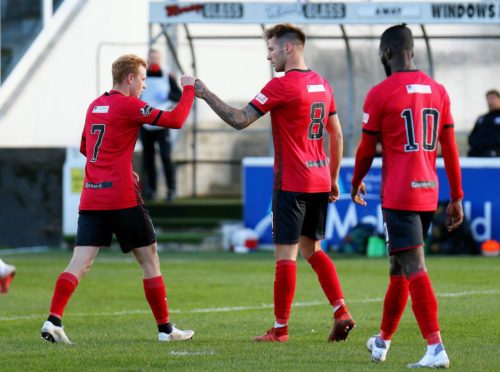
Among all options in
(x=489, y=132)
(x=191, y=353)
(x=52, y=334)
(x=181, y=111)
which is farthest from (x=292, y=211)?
(x=489, y=132)

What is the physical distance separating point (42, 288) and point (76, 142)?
11.8m

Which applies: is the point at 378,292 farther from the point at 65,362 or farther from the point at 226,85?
the point at 226,85

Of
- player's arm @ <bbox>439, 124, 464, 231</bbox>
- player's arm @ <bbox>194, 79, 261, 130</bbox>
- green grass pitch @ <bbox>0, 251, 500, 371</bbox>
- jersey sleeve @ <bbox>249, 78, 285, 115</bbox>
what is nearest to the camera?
player's arm @ <bbox>439, 124, 464, 231</bbox>

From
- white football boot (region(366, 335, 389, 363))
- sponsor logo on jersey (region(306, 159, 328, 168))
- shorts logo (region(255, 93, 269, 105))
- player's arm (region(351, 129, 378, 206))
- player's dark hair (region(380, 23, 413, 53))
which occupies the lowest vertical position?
white football boot (region(366, 335, 389, 363))

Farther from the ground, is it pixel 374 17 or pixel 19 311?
pixel 374 17

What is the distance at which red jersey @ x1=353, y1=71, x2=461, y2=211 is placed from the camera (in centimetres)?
807

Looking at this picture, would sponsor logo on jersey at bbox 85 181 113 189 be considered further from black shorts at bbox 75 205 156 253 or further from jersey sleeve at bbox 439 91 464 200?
jersey sleeve at bbox 439 91 464 200

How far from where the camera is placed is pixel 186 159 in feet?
75.1

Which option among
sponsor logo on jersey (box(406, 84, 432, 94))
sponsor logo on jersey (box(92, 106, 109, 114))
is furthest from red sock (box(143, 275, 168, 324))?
sponsor logo on jersey (box(406, 84, 432, 94))

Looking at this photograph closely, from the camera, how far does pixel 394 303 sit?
328 inches

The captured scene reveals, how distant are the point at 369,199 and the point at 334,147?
29.1ft

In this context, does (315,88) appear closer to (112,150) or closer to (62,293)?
(112,150)

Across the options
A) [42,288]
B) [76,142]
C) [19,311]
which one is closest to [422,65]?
[76,142]

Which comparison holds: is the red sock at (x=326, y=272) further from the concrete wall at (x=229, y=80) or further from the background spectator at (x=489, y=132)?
the concrete wall at (x=229, y=80)
